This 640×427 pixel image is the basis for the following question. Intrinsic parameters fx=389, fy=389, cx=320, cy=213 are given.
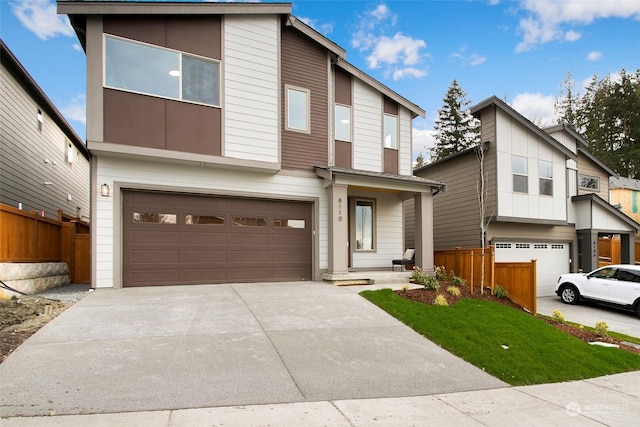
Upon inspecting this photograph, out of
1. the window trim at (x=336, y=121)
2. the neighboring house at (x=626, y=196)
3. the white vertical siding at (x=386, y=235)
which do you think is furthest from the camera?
the neighboring house at (x=626, y=196)

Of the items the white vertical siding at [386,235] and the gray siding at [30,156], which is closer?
the gray siding at [30,156]

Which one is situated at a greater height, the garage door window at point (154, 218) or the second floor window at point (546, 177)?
the second floor window at point (546, 177)

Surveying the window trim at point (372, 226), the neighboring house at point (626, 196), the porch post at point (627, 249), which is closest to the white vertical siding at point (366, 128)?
the window trim at point (372, 226)

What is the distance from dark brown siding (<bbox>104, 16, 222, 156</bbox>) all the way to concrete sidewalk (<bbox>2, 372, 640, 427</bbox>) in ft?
21.7

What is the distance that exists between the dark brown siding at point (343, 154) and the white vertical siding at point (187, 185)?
1.09 meters

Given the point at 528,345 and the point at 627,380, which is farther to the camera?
the point at 528,345

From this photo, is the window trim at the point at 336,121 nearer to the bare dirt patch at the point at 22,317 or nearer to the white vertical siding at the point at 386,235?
the white vertical siding at the point at 386,235

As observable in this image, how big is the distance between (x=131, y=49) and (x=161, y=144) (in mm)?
2260

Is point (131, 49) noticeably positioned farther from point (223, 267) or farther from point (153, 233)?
point (223, 267)

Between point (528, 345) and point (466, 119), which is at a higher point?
point (466, 119)

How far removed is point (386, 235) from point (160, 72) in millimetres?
8043

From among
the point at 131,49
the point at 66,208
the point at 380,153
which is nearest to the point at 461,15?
the point at 380,153

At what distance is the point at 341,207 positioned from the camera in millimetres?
10781

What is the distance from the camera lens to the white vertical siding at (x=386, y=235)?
12.4 meters
